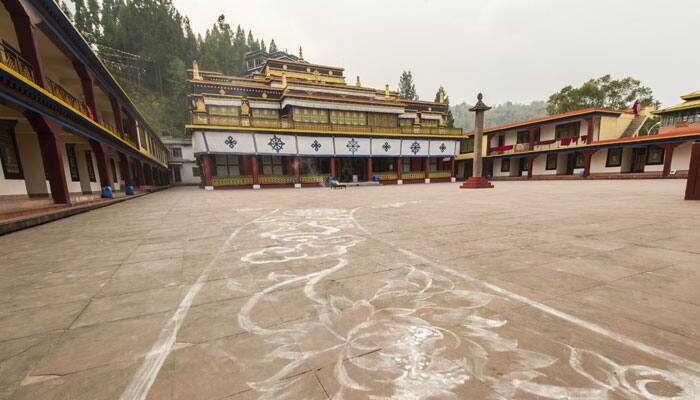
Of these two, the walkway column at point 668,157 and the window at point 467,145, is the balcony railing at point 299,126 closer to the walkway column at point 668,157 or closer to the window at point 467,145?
the window at point 467,145

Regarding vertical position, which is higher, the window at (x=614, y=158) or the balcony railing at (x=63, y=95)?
the balcony railing at (x=63, y=95)

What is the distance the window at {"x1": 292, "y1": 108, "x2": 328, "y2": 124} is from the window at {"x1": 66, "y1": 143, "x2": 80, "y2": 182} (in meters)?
15.2

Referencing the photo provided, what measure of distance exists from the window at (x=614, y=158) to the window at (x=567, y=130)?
3.41 m

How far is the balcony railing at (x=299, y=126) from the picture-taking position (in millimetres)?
20742

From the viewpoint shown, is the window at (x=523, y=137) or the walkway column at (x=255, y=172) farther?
the window at (x=523, y=137)

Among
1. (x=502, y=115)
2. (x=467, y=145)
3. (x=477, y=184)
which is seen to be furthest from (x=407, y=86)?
(x=502, y=115)

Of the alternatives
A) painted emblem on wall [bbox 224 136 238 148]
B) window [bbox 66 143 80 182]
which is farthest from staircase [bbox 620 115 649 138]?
window [bbox 66 143 80 182]

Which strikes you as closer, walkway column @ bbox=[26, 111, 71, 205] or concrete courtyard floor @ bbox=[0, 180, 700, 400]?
concrete courtyard floor @ bbox=[0, 180, 700, 400]

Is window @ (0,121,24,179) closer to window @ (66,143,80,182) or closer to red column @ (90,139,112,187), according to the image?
red column @ (90,139,112,187)

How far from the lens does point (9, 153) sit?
10.9 metres

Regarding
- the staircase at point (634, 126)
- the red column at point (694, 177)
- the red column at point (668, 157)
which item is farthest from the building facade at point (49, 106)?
the staircase at point (634, 126)

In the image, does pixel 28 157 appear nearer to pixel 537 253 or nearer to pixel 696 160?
pixel 537 253

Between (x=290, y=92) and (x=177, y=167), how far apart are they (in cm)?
2534

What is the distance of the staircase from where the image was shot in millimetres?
25844
